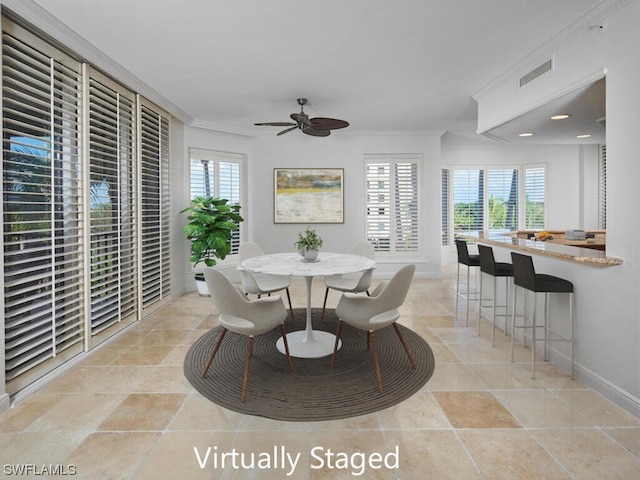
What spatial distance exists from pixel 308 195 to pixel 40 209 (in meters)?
4.24

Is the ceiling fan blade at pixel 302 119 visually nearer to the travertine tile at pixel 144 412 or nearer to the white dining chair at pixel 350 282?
the white dining chair at pixel 350 282

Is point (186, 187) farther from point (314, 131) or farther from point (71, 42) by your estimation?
point (71, 42)

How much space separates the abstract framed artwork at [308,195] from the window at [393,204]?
1.92 feet

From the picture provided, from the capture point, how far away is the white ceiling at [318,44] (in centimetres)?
249

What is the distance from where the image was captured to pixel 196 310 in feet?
14.8

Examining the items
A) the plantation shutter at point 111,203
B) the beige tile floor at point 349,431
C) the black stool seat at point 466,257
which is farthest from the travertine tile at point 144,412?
the black stool seat at point 466,257

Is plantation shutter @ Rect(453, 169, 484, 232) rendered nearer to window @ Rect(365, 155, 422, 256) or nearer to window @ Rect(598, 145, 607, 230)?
window @ Rect(365, 155, 422, 256)

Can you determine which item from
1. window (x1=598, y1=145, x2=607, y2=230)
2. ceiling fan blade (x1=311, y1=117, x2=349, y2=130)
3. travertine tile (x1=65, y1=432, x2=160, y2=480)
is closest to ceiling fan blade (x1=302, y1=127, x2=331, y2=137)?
ceiling fan blade (x1=311, y1=117, x2=349, y2=130)

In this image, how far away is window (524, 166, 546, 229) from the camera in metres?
7.33

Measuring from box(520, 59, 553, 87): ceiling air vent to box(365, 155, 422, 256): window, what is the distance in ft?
9.89

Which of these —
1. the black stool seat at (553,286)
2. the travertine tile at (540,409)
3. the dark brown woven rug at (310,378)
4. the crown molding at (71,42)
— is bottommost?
the travertine tile at (540,409)

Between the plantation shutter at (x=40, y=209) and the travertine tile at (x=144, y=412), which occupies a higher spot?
the plantation shutter at (x=40, y=209)

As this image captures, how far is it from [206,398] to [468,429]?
1.68 m

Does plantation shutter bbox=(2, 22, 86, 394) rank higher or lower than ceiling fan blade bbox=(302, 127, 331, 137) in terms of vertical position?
lower
